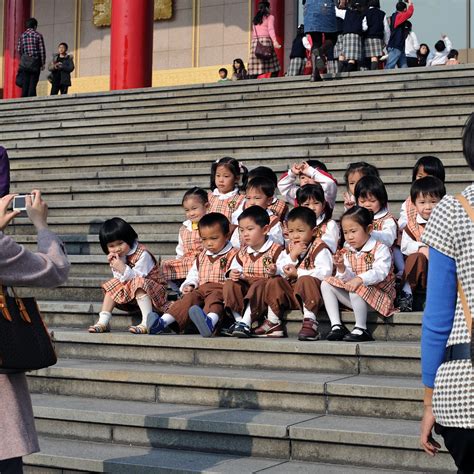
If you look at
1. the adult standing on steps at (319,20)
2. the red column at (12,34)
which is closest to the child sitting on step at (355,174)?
the adult standing on steps at (319,20)

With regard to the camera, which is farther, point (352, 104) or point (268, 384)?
point (352, 104)

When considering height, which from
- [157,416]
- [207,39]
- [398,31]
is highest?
[207,39]

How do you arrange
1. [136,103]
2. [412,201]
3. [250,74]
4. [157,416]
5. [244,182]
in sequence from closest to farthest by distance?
[157,416], [412,201], [244,182], [136,103], [250,74]

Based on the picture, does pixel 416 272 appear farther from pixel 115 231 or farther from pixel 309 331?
pixel 115 231

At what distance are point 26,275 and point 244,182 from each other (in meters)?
4.89

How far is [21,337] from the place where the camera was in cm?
361

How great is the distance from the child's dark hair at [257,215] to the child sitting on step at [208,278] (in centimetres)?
23

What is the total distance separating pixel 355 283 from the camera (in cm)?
600

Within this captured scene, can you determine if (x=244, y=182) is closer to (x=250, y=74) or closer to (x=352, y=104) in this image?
(x=352, y=104)

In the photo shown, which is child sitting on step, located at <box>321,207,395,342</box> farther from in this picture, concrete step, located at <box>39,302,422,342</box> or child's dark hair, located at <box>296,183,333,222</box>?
child's dark hair, located at <box>296,183,333,222</box>

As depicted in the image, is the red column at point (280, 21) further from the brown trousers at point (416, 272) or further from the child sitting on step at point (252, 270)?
the brown trousers at point (416, 272)

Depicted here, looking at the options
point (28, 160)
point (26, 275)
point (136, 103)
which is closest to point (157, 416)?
point (26, 275)

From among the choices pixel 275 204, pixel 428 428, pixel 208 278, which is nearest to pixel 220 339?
pixel 208 278

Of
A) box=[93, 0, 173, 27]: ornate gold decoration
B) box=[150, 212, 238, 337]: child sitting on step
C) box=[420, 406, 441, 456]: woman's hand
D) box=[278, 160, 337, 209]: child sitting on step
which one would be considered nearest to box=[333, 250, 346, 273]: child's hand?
box=[150, 212, 238, 337]: child sitting on step
